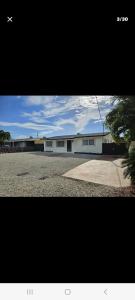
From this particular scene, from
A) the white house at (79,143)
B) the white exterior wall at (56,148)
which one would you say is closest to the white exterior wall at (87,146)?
the white house at (79,143)

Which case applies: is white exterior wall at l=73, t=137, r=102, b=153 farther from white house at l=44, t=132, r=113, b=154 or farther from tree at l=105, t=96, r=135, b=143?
tree at l=105, t=96, r=135, b=143

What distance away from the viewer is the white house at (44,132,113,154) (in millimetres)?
10484

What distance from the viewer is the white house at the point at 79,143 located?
10484 mm

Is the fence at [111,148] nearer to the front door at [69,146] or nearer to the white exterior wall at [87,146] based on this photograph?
the white exterior wall at [87,146]

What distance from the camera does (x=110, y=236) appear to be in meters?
1.73

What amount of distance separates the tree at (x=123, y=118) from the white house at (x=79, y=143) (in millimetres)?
6033

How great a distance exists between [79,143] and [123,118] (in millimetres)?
8761

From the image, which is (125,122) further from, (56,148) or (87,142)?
(56,148)

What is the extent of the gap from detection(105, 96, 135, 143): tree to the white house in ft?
19.8
